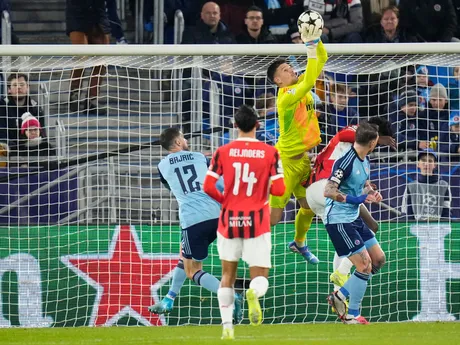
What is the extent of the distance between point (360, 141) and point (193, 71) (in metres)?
3.88

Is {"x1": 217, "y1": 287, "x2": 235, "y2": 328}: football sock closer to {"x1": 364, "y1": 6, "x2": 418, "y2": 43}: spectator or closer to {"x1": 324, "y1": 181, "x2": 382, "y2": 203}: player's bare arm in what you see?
{"x1": 324, "y1": 181, "x2": 382, "y2": 203}: player's bare arm

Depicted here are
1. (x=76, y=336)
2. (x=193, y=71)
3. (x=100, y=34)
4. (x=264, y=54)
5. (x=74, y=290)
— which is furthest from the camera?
(x=100, y=34)

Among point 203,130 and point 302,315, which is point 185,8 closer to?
point 203,130

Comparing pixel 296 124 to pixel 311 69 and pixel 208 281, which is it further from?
pixel 208 281

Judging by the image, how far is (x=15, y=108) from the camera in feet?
50.6

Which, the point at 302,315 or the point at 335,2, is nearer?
the point at 302,315

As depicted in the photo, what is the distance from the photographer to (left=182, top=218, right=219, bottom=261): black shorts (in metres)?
13.1

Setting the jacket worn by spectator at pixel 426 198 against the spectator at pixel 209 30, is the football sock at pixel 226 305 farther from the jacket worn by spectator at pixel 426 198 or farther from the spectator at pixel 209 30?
the spectator at pixel 209 30

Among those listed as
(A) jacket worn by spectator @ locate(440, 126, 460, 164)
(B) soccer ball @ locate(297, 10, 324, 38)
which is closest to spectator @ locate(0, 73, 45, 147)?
(B) soccer ball @ locate(297, 10, 324, 38)

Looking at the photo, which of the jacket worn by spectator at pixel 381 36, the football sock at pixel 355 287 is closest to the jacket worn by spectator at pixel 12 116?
the football sock at pixel 355 287

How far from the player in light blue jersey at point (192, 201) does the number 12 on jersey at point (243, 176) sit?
2.19m

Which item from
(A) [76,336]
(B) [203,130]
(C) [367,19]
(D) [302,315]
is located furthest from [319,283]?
(C) [367,19]

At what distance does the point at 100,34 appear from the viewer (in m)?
18.0

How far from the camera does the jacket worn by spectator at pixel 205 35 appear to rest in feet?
58.5
